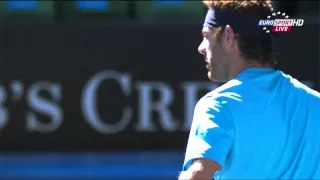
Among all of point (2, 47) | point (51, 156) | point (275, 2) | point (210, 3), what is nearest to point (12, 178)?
point (51, 156)

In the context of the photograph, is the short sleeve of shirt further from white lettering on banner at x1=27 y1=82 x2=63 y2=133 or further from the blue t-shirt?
white lettering on banner at x1=27 y1=82 x2=63 y2=133

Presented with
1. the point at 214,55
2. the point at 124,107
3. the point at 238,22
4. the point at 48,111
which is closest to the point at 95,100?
the point at 124,107

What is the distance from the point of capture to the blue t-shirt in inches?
91.1

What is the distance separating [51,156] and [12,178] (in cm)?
68

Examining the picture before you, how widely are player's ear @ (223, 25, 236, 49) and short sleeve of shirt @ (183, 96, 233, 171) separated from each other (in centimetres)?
20

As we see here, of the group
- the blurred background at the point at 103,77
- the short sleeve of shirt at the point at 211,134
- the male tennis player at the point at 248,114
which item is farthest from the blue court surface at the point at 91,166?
the short sleeve of shirt at the point at 211,134

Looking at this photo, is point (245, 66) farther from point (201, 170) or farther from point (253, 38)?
point (201, 170)

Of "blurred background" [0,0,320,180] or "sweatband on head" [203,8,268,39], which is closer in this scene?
"sweatband on head" [203,8,268,39]

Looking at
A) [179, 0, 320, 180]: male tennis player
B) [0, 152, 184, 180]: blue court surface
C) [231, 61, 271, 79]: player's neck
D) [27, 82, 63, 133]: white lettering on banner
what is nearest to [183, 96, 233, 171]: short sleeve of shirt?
[179, 0, 320, 180]: male tennis player

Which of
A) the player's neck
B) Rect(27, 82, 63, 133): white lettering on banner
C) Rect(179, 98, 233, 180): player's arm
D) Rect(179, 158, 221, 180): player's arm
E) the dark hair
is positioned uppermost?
the dark hair

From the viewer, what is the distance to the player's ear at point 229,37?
2.43m

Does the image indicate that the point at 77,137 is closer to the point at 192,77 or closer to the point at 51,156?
the point at 51,156

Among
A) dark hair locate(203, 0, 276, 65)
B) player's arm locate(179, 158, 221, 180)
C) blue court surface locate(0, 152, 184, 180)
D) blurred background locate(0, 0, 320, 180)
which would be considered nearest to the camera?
player's arm locate(179, 158, 221, 180)

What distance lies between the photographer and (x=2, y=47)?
6918mm
